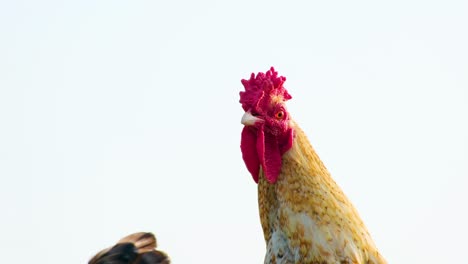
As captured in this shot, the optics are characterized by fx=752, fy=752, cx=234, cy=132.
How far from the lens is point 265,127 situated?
6031 mm

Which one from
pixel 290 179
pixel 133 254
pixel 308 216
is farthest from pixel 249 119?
pixel 133 254

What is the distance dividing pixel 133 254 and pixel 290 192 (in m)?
2.57

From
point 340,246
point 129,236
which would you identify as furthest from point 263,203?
point 129,236

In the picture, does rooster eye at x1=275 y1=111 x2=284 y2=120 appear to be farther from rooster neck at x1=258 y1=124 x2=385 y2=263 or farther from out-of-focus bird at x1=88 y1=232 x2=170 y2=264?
out-of-focus bird at x1=88 y1=232 x2=170 y2=264

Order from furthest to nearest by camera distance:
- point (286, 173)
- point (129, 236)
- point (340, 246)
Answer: point (129, 236) → point (286, 173) → point (340, 246)

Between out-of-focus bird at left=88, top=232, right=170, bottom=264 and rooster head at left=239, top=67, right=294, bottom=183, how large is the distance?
2.06m

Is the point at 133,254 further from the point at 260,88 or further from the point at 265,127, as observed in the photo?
the point at 260,88

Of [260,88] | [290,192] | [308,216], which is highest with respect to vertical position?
[260,88]

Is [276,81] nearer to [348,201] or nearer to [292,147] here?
[292,147]

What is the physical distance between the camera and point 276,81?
620 cm

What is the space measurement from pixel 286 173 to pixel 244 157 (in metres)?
0.42

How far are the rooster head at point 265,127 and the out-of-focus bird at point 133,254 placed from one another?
6.76 feet

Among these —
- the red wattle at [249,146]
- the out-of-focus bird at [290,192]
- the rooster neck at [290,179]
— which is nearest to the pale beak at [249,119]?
the out-of-focus bird at [290,192]

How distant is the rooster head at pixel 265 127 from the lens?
19.6 feet
